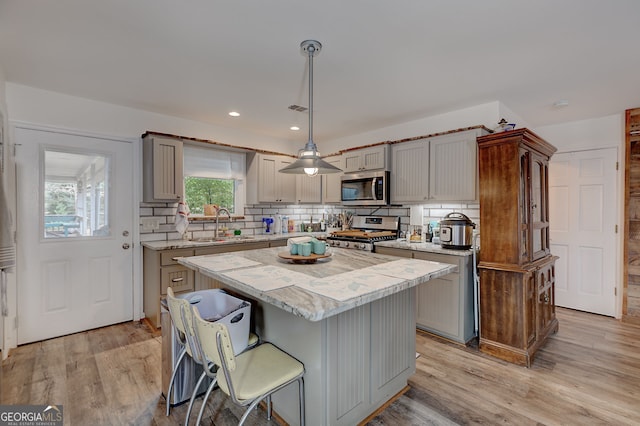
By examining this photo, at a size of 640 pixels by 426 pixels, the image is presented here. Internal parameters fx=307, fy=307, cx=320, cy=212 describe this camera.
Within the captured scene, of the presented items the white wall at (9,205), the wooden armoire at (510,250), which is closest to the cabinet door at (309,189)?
Answer: the wooden armoire at (510,250)

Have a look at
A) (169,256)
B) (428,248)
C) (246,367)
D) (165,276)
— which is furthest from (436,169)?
(165,276)

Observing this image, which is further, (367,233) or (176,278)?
(367,233)

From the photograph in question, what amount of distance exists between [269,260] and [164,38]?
170 cm

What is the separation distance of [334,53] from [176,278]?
2.72m

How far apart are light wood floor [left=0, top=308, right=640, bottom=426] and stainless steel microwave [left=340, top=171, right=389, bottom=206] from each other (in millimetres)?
1745

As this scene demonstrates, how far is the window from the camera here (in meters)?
4.04

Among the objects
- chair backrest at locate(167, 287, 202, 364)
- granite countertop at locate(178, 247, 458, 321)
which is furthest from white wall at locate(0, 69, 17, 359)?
chair backrest at locate(167, 287, 202, 364)

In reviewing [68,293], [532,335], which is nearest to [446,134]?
[532,335]

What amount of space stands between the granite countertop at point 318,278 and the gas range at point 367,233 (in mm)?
1281

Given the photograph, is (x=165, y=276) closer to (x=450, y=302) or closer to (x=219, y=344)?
(x=219, y=344)

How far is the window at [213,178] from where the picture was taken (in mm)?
4035

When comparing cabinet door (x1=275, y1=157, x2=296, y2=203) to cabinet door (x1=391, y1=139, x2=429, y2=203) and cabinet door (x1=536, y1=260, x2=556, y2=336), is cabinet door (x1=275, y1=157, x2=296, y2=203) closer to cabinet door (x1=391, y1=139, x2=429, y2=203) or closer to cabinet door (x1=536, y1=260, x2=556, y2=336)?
cabinet door (x1=391, y1=139, x2=429, y2=203)

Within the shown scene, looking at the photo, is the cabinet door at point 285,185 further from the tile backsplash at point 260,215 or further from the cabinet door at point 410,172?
the cabinet door at point 410,172

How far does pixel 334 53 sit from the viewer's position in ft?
7.47
